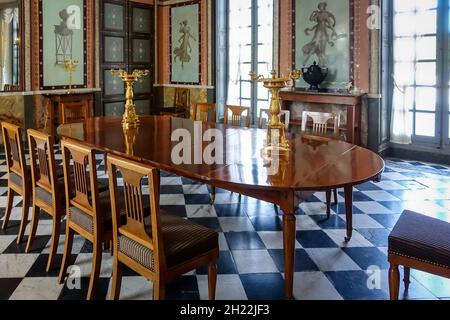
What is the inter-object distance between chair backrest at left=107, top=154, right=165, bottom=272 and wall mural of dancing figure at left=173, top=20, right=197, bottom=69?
6815mm

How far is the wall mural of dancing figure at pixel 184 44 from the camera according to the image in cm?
864

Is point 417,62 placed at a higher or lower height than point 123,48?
lower

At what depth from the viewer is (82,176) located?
8.32 feet

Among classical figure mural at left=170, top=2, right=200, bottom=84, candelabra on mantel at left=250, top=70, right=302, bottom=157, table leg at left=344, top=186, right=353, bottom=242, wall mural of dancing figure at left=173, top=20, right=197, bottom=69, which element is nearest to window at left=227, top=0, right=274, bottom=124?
classical figure mural at left=170, top=2, right=200, bottom=84

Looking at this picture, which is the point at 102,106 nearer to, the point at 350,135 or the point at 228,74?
the point at 228,74

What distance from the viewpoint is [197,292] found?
2.60m

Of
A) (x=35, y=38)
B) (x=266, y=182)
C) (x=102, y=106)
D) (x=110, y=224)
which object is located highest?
(x=35, y=38)

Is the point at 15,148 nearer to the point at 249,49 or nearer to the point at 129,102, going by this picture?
the point at 129,102

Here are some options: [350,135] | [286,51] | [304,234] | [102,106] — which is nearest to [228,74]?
[286,51]

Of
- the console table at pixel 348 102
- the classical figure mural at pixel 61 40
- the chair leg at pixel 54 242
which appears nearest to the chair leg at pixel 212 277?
the chair leg at pixel 54 242

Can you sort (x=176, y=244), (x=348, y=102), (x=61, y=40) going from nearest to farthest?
(x=176, y=244)
(x=348, y=102)
(x=61, y=40)

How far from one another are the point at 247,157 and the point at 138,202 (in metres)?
0.98

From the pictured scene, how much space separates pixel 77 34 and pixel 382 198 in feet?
19.0

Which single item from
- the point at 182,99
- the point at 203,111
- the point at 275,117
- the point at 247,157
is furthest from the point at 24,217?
the point at 182,99
